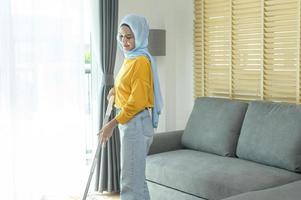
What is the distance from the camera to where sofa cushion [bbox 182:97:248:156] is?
3865 mm

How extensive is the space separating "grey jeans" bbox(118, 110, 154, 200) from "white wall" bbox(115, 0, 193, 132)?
5.24 ft

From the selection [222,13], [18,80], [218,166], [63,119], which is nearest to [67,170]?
[63,119]

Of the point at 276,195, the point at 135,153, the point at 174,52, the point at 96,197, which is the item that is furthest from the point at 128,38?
the point at 96,197

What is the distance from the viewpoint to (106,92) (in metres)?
4.50

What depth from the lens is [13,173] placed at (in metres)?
3.98

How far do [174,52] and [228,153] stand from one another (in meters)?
1.52

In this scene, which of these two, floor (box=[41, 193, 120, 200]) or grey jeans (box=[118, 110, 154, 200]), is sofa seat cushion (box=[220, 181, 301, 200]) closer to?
grey jeans (box=[118, 110, 154, 200])

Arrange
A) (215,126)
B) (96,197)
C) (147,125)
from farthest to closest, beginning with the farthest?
(96,197) → (215,126) → (147,125)

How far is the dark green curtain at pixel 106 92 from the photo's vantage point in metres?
4.46

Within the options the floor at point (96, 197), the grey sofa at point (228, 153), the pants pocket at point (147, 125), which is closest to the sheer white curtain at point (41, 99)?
the floor at point (96, 197)

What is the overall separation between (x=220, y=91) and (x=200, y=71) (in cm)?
35

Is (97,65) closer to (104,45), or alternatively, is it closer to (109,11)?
(104,45)

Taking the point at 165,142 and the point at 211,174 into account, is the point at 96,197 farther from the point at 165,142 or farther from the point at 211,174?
the point at 211,174

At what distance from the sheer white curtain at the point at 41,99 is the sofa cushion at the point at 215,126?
1.09 metres
